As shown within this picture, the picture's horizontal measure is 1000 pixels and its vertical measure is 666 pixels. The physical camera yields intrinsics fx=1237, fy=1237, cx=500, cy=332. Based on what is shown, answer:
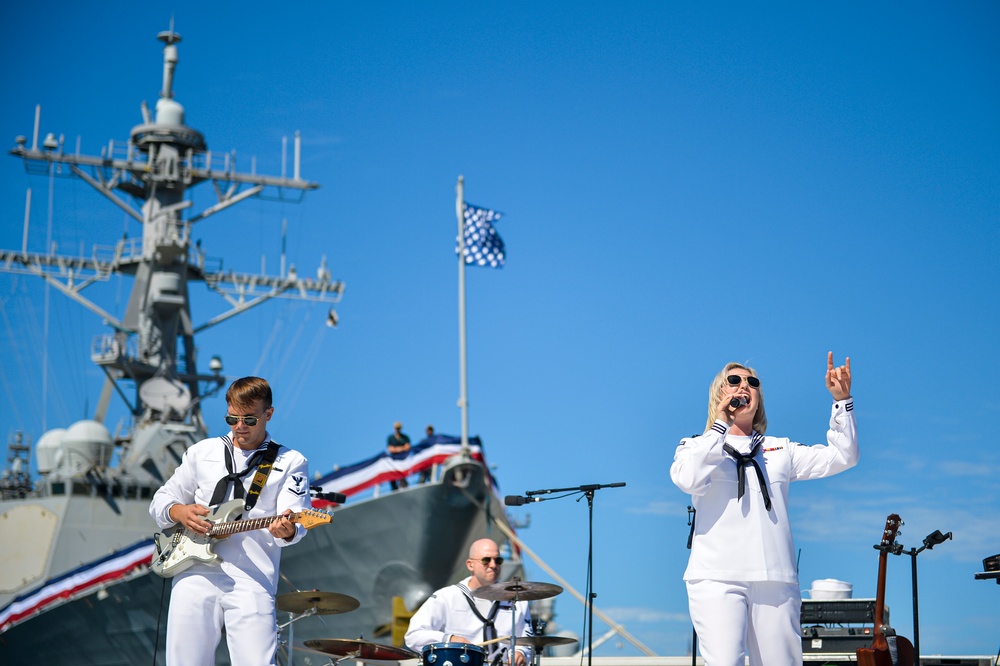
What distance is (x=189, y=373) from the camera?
28.0m

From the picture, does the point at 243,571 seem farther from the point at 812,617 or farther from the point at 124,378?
the point at 124,378

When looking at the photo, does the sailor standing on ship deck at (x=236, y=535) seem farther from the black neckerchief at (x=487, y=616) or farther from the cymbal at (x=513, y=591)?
the black neckerchief at (x=487, y=616)

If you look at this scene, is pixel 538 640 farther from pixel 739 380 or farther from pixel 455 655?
pixel 739 380

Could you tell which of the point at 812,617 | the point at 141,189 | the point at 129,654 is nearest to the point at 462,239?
the point at 129,654

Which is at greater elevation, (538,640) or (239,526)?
(239,526)

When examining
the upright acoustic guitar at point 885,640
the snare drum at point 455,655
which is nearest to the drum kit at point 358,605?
the snare drum at point 455,655

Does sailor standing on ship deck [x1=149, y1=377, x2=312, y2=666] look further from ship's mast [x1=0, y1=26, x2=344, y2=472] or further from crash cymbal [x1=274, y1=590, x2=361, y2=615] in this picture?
ship's mast [x1=0, y1=26, x2=344, y2=472]

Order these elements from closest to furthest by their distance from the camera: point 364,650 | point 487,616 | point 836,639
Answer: point 836,639, point 487,616, point 364,650

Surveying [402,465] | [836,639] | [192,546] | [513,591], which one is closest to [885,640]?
[836,639]

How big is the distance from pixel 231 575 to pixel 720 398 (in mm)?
2272

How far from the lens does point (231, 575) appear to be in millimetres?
5387

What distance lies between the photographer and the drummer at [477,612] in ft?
29.1

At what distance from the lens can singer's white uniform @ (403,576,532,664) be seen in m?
8.81

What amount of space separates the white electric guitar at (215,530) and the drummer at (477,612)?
11.8 ft
